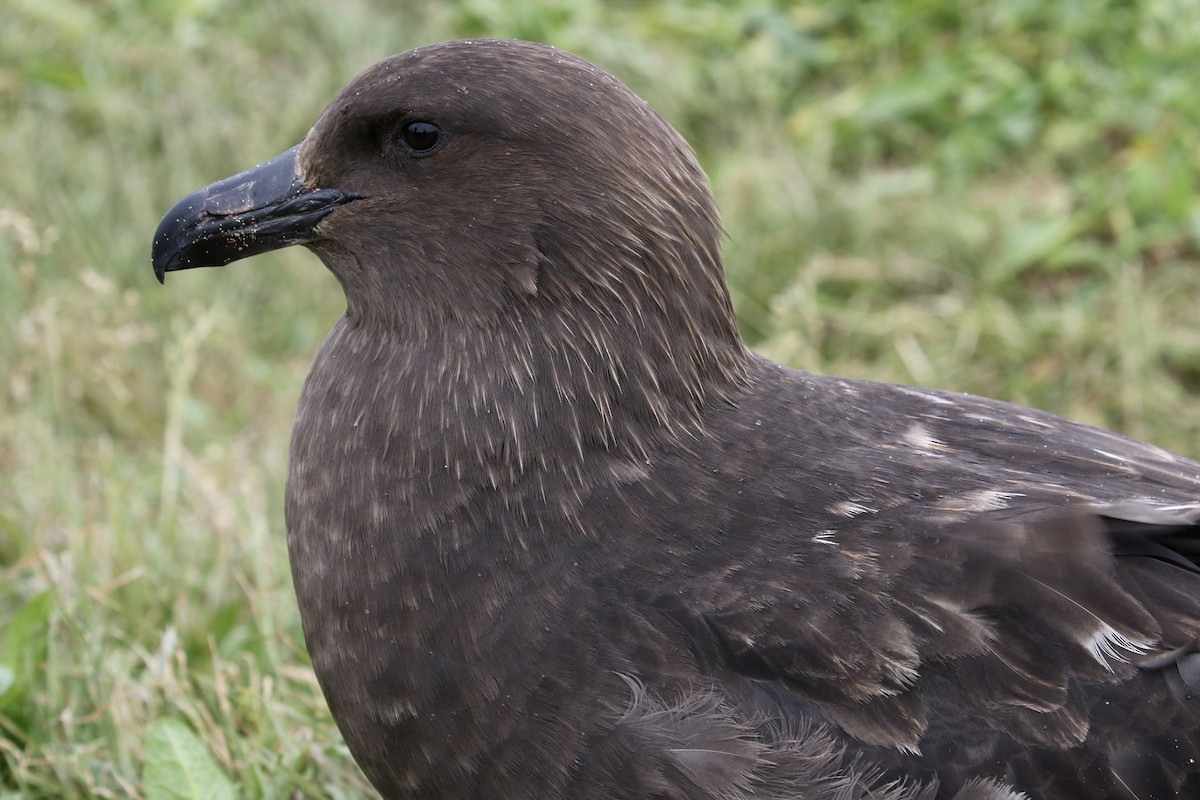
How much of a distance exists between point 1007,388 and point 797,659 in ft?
9.95

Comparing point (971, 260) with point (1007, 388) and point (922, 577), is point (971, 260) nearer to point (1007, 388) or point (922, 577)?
point (1007, 388)

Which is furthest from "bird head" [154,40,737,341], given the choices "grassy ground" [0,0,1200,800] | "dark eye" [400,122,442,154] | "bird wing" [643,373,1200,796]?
"grassy ground" [0,0,1200,800]

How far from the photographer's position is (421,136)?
8.45 feet

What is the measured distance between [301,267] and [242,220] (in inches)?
122

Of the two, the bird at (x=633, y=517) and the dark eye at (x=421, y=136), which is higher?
the dark eye at (x=421, y=136)

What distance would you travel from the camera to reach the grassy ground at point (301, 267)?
3221 millimetres

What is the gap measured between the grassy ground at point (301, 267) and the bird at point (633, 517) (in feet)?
2.45

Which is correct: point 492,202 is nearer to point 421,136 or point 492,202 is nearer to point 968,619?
point 421,136

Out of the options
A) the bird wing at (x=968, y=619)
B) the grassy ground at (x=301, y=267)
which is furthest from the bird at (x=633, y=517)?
the grassy ground at (x=301, y=267)

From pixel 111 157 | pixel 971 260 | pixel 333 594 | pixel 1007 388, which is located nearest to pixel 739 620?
pixel 333 594

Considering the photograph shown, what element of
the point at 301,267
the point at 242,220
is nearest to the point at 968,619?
the point at 242,220

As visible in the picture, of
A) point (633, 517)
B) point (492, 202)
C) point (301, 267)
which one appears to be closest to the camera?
point (633, 517)

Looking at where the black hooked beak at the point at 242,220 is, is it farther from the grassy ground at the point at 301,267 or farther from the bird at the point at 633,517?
the grassy ground at the point at 301,267

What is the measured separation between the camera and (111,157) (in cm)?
605
